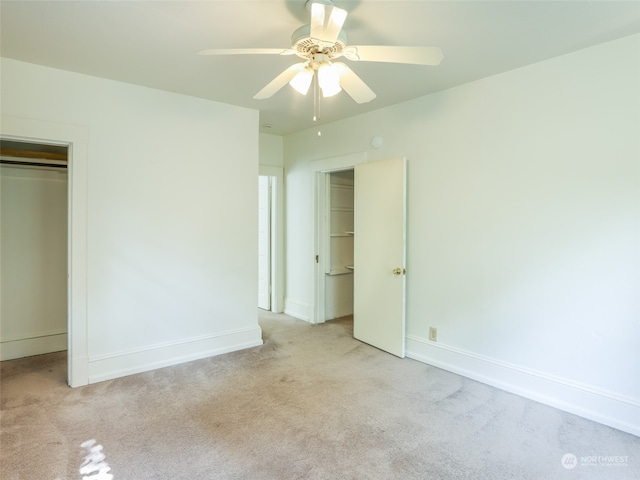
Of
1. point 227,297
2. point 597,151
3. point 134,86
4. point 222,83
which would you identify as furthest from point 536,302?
point 134,86

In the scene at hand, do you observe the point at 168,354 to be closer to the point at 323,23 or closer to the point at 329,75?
the point at 329,75

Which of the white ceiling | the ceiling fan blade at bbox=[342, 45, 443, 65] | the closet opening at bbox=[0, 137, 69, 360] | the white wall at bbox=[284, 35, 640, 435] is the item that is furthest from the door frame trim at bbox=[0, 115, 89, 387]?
the white wall at bbox=[284, 35, 640, 435]

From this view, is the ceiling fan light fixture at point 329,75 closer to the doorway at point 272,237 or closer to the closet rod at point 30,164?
the doorway at point 272,237

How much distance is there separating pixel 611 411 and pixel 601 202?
1.38 m

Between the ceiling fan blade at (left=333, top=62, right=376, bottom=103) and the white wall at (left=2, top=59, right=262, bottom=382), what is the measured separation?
185cm

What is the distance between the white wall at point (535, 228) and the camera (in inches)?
93.5

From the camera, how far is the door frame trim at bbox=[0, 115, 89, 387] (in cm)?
291

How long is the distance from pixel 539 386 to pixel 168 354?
10.3 feet

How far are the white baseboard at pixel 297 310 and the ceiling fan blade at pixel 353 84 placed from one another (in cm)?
315

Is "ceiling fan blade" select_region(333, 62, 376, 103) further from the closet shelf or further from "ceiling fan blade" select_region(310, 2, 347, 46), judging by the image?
the closet shelf

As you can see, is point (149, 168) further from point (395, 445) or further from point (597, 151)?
point (597, 151)

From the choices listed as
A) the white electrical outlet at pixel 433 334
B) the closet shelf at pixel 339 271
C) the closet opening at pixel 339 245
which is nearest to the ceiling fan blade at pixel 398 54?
the white electrical outlet at pixel 433 334

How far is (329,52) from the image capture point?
2000mm

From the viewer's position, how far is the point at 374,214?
3.87 metres
